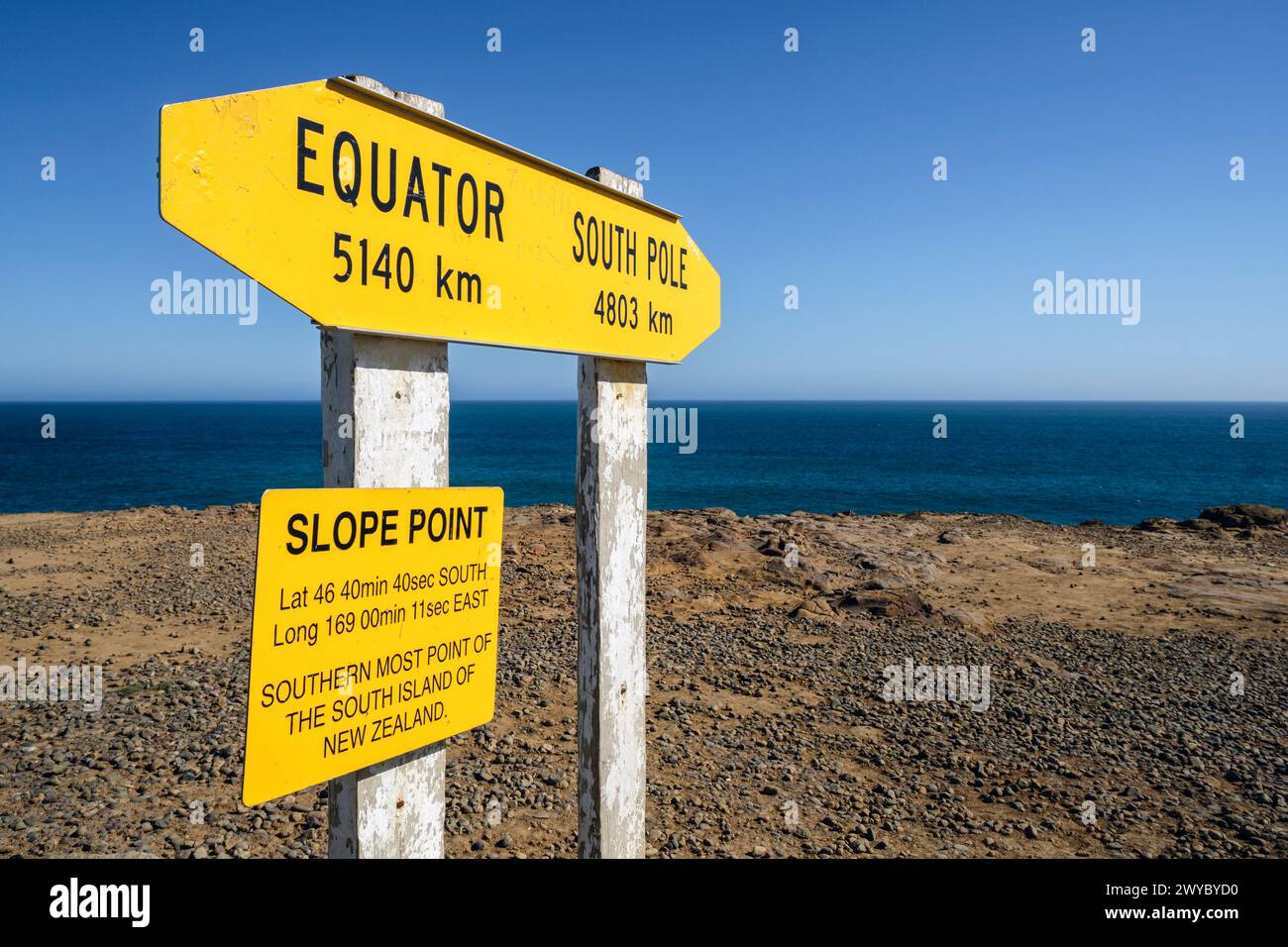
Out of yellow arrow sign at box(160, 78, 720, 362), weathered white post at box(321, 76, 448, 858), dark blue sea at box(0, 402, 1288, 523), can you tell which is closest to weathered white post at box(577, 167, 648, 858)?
yellow arrow sign at box(160, 78, 720, 362)

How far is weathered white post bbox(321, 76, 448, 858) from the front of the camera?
1958 mm

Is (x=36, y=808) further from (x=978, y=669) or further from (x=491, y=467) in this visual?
(x=491, y=467)

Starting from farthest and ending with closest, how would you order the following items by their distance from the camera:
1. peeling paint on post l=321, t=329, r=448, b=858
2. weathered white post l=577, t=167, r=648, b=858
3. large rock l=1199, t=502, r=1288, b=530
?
large rock l=1199, t=502, r=1288, b=530
weathered white post l=577, t=167, r=648, b=858
peeling paint on post l=321, t=329, r=448, b=858

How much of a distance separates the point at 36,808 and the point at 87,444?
105 m

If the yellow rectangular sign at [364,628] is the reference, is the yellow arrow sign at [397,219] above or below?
above

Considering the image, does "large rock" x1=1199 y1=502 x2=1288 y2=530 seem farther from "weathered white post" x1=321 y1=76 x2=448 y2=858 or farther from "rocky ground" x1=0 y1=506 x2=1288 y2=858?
"weathered white post" x1=321 y1=76 x2=448 y2=858

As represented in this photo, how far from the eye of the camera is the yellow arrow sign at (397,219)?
1693mm
